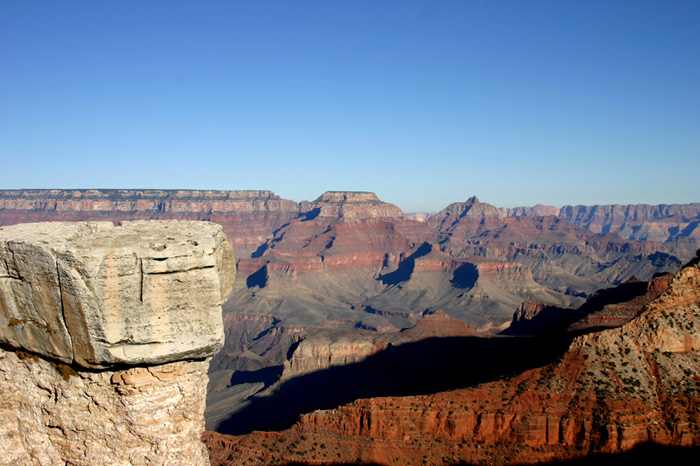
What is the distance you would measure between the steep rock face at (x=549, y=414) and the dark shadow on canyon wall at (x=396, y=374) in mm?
7737

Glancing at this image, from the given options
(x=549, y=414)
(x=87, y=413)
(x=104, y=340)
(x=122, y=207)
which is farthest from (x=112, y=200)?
(x=104, y=340)

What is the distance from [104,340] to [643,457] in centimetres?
2583

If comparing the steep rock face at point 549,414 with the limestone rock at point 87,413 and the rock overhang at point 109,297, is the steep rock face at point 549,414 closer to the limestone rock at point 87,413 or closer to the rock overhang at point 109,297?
the limestone rock at point 87,413

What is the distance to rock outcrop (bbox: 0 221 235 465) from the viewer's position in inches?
278

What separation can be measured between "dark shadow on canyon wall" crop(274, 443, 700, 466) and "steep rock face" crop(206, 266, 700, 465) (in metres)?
0.31

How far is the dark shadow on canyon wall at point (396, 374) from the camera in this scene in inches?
1582

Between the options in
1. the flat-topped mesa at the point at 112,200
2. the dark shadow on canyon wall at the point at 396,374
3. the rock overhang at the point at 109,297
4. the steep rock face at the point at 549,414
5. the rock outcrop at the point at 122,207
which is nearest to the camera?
the rock overhang at the point at 109,297

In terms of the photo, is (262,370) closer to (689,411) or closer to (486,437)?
(486,437)

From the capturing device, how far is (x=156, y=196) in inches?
7515

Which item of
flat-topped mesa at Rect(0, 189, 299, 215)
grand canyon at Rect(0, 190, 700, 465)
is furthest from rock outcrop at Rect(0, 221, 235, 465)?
flat-topped mesa at Rect(0, 189, 299, 215)

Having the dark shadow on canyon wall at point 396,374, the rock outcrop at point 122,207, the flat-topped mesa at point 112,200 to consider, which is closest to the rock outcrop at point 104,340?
the dark shadow on canyon wall at point 396,374

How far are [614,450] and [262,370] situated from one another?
58.0 metres

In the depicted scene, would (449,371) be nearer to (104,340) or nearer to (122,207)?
(104,340)

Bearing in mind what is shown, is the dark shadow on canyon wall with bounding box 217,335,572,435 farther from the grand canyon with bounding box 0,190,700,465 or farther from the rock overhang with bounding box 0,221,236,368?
the rock overhang with bounding box 0,221,236,368
